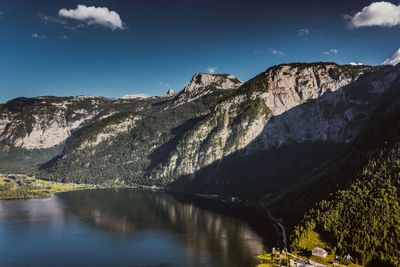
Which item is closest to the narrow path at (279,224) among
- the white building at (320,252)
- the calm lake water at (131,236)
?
the calm lake water at (131,236)

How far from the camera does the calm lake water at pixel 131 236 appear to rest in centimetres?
10675

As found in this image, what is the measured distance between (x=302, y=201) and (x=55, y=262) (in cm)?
11456

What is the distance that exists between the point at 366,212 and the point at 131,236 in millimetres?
94542

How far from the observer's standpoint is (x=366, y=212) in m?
116

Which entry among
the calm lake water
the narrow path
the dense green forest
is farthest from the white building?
the calm lake water

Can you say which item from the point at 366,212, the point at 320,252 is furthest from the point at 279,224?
the point at 320,252

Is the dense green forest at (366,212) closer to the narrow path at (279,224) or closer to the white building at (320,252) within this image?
the white building at (320,252)

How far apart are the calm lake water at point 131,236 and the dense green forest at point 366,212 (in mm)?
21578

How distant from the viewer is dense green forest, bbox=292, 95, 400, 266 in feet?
335

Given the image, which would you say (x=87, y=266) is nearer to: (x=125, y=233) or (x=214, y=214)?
(x=125, y=233)

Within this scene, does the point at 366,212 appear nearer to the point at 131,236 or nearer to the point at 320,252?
the point at 320,252

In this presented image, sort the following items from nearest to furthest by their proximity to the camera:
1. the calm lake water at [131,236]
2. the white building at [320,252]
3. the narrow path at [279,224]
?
the white building at [320,252] < the calm lake water at [131,236] < the narrow path at [279,224]

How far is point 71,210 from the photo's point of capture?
7495 inches

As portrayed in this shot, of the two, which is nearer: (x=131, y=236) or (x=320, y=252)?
(x=320, y=252)
